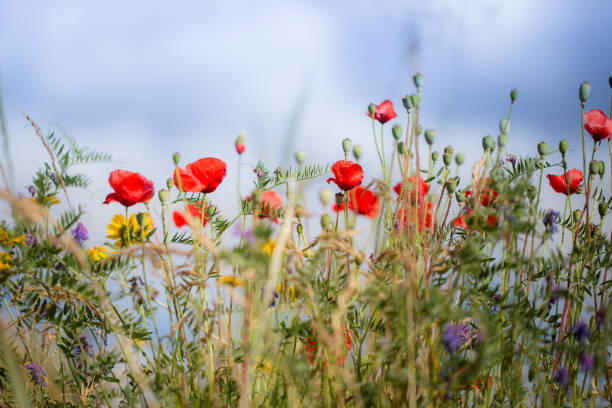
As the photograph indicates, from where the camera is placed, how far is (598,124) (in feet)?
6.18

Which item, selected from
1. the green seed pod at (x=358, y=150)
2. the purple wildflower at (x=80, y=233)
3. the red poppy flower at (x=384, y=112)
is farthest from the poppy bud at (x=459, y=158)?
the purple wildflower at (x=80, y=233)

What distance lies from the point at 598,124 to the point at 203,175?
1348mm

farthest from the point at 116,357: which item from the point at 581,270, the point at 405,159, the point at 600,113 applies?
the point at 600,113

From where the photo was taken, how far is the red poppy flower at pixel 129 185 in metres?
1.67

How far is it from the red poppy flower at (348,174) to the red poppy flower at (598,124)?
83cm

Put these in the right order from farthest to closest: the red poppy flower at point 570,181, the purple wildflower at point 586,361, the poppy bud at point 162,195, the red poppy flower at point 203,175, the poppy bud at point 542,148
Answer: the red poppy flower at point 570,181, the poppy bud at point 542,148, the red poppy flower at point 203,175, the poppy bud at point 162,195, the purple wildflower at point 586,361

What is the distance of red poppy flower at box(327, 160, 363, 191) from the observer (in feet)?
5.77

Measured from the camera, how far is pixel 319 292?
131cm

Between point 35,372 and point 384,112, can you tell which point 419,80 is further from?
point 35,372

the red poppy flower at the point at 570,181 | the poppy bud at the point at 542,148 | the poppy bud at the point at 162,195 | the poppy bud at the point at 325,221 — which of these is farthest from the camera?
the red poppy flower at the point at 570,181

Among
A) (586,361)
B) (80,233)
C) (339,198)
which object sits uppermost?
(339,198)

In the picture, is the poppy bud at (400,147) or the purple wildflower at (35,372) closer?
the poppy bud at (400,147)

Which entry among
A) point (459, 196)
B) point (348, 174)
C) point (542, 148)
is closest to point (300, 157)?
point (348, 174)

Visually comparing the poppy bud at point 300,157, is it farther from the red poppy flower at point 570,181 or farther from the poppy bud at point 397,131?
the red poppy flower at point 570,181
